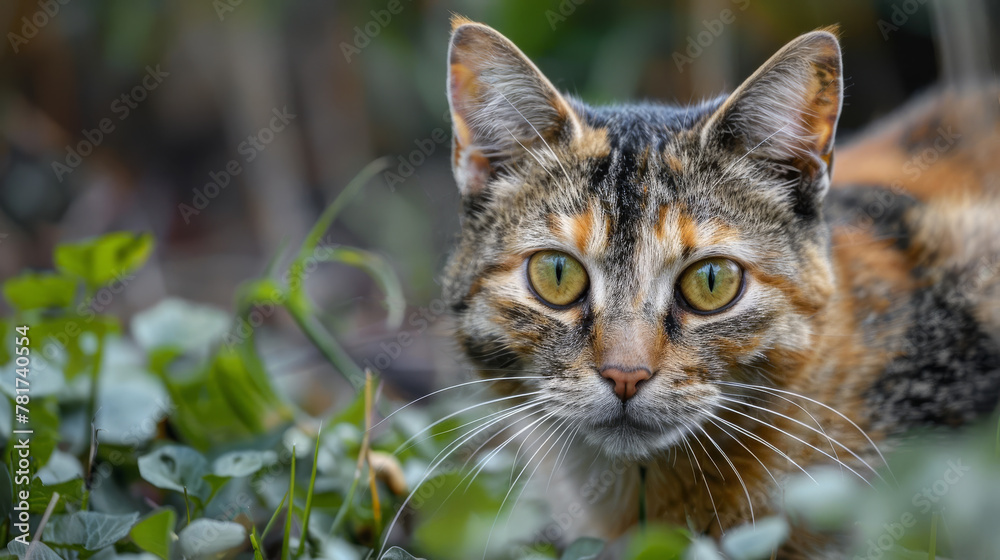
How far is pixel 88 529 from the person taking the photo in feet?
5.16

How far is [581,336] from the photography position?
1820mm

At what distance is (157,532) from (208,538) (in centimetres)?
11

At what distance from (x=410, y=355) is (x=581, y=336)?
2.09 meters

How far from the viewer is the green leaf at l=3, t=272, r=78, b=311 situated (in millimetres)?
2238

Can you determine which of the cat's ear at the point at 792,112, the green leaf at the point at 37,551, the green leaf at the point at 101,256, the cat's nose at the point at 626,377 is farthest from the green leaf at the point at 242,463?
the cat's ear at the point at 792,112

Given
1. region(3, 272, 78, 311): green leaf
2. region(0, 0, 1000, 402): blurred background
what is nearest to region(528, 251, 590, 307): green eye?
region(3, 272, 78, 311): green leaf

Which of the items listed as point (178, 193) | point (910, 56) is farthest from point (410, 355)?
point (910, 56)

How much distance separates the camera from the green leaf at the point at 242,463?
70.2 inches

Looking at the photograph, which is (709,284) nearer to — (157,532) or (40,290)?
(157,532)

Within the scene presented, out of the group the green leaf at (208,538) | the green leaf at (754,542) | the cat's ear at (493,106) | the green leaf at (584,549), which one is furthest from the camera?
the cat's ear at (493,106)

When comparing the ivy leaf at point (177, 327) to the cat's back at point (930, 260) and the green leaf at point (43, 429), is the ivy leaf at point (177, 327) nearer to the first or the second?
the green leaf at point (43, 429)

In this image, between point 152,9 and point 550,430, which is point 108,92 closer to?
point 152,9

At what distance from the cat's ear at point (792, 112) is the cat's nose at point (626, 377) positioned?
67 cm

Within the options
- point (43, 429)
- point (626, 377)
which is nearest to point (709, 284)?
point (626, 377)
